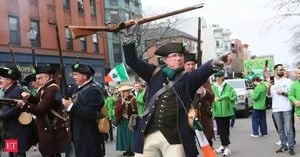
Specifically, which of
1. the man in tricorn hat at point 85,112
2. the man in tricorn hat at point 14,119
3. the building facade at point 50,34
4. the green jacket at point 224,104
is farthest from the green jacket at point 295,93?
the building facade at point 50,34

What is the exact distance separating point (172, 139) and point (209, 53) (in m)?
83.7

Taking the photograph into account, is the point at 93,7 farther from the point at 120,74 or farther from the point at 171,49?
the point at 171,49

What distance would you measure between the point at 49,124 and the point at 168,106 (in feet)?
7.49

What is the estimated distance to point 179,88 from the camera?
5.36 metres

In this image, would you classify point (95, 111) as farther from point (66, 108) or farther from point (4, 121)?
point (4, 121)

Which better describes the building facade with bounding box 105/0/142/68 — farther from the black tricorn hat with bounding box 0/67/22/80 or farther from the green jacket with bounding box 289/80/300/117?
the black tricorn hat with bounding box 0/67/22/80

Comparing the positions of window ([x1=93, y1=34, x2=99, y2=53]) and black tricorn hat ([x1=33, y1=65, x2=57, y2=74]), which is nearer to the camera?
black tricorn hat ([x1=33, y1=65, x2=57, y2=74])

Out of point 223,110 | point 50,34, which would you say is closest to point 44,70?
point 223,110

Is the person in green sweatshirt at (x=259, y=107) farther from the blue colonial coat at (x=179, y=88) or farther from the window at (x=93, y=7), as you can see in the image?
the window at (x=93, y=7)

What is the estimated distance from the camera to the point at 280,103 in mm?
10195

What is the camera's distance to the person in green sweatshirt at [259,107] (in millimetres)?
13547

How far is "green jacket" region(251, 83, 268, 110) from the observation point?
44.3 ft

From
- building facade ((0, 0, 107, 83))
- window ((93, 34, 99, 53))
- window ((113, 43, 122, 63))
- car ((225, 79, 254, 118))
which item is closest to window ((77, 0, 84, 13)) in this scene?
building facade ((0, 0, 107, 83))

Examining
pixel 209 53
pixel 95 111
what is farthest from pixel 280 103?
pixel 209 53
